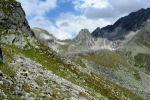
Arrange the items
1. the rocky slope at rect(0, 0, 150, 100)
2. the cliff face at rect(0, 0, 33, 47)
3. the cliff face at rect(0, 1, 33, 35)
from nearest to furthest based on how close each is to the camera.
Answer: the rocky slope at rect(0, 0, 150, 100)
the cliff face at rect(0, 0, 33, 47)
the cliff face at rect(0, 1, 33, 35)

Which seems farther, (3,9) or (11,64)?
(3,9)

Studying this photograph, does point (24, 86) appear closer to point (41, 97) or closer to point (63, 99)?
point (41, 97)

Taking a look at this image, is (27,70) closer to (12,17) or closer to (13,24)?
(13,24)

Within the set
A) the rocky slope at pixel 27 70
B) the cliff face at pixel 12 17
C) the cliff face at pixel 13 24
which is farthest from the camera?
the cliff face at pixel 12 17

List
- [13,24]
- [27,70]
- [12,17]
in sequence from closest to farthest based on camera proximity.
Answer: [27,70] → [13,24] → [12,17]

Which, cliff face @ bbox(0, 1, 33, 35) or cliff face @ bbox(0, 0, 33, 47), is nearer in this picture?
cliff face @ bbox(0, 0, 33, 47)

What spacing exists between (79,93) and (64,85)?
177 centimetres

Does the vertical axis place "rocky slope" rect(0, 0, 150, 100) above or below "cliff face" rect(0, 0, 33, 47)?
below

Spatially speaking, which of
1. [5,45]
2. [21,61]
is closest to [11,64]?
[21,61]

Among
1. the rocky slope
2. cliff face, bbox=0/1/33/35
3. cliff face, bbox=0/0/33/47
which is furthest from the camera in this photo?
cliff face, bbox=0/1/33/35

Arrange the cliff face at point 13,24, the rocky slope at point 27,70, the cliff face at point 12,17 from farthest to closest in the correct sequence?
the cliff face at point 12,17 → the cliff face at point 13,24 → the rocky slope at point 27,70

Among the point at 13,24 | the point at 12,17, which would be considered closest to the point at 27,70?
the point at 13,24

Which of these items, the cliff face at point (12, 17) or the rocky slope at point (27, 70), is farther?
the cliff face at point (12, 17)

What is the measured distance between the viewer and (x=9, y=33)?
5644 centimetres
